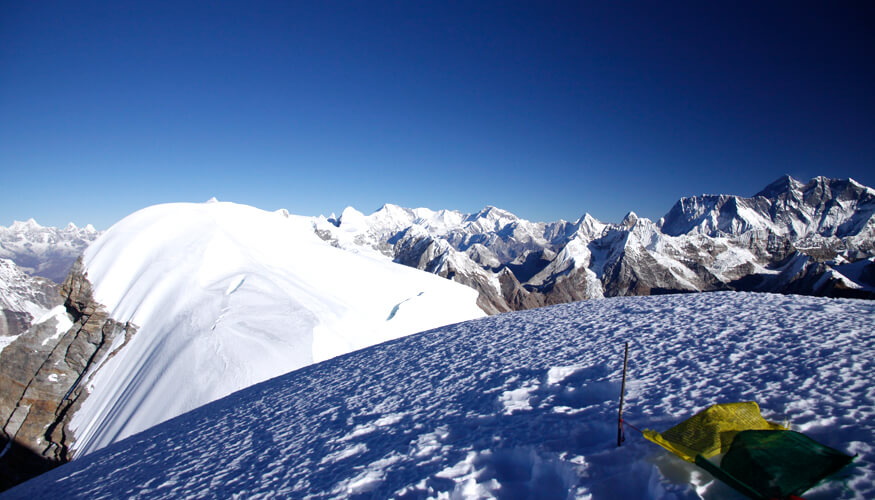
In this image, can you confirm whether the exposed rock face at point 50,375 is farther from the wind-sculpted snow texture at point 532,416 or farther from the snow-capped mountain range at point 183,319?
the wind-sculpted snow texture at point 532,416

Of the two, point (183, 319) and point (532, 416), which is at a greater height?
point (183, 319)

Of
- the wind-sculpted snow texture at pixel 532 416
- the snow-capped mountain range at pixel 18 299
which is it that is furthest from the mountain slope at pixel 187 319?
the snow-capped mountain range at pixel 18 299

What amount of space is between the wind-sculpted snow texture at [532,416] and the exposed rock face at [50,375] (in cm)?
1868

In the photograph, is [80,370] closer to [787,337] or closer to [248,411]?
[248,411]

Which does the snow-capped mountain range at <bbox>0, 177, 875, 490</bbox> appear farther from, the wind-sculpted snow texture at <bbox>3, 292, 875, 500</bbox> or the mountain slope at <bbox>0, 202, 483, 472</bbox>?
the wind-sculpted snow texture at <bbox>3, 292, 875, 500</bbox>

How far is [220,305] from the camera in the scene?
2222 cm

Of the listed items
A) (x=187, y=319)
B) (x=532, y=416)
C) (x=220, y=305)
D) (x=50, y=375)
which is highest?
(x=220, y=305)

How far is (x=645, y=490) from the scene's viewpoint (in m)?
3.41

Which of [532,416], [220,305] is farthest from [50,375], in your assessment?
[532,416]

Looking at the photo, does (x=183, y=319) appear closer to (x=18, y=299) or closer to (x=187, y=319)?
(x=187, y=319)

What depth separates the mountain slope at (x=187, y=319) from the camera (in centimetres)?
1811

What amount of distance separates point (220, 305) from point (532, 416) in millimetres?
22820

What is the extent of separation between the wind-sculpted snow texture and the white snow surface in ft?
26.3

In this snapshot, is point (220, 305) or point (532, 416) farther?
point (220, 305)
